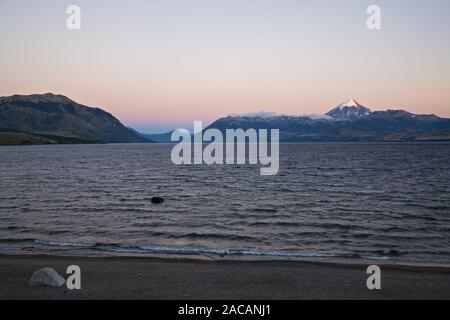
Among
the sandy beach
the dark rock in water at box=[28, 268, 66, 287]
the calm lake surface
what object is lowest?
the calm lake surface

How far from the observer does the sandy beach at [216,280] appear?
14.5m

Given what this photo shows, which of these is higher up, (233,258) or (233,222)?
(233,258)

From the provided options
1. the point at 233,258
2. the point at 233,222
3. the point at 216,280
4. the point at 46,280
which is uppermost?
the point at 46,280

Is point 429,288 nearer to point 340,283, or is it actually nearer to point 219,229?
point 340,283

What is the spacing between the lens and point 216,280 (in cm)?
1667

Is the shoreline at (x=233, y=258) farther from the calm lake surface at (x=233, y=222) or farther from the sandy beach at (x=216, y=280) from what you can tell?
the calm lake surface at (x=233, y=222)

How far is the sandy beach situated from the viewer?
14.5 m

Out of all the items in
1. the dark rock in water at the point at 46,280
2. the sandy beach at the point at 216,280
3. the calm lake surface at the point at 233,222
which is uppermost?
the dark rock in water at the point at 46,280

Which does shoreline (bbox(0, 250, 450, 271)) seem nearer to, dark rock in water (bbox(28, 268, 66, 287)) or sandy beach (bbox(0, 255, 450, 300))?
sandy beach (bbox(0, 255, 450, 300))

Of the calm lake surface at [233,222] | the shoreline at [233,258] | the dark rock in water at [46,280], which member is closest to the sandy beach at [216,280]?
the dark rock in water at [46,280]

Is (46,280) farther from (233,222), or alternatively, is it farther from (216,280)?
(233,222)

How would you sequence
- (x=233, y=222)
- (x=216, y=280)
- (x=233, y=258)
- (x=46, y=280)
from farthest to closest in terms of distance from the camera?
(x=233, y=222) → (x=233, y=258) → (x=216, y=280) → (x=46, y=280)

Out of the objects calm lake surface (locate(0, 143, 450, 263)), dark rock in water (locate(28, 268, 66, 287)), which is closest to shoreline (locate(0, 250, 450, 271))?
calm lake surface (locate(0, 143, 450, 263))

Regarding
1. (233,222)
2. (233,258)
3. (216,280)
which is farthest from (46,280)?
(233,222)
